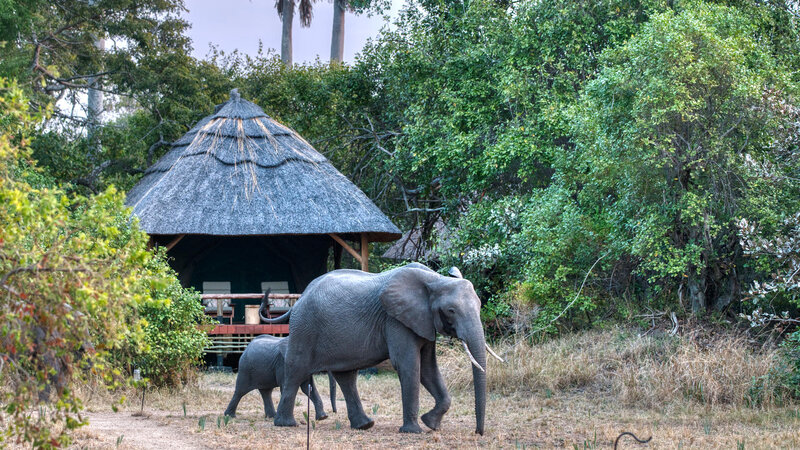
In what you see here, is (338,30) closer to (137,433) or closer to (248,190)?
(248,190)

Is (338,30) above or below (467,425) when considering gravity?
above

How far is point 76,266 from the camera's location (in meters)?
4.46

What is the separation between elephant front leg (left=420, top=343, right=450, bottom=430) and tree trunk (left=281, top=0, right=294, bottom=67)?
26.8m

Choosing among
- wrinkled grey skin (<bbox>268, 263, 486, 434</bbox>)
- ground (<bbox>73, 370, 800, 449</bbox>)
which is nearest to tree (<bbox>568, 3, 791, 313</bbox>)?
ground (<bbox>73, 370, 800, 449</bbox>)

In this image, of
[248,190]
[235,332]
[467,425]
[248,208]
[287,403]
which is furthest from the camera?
[248,190]

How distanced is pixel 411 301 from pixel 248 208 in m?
8.83

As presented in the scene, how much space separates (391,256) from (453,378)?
11739 millimetres

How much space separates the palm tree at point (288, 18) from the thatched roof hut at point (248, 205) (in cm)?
1470

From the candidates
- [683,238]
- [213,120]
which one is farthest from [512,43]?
[213,120]

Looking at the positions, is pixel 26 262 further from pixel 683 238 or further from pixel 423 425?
pixel 683 238

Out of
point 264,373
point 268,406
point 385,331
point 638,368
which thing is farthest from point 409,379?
point 638,368

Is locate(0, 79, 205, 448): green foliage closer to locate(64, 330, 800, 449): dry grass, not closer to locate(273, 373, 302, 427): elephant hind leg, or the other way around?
locate(64, 330, 800, 449): dry grass

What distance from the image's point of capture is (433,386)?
339 inches

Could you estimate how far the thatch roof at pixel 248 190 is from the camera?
16.2 m
